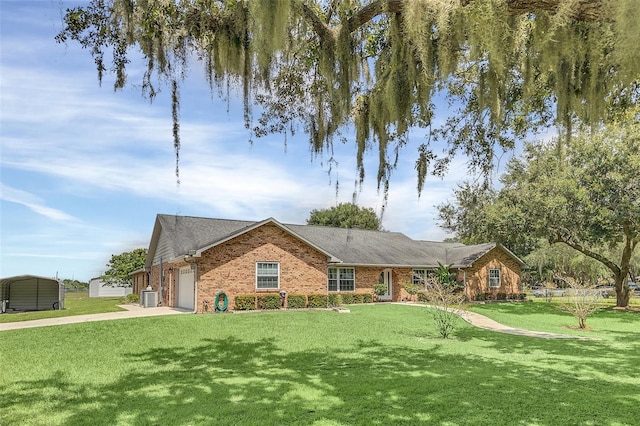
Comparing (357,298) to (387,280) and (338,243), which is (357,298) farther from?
(338,243)

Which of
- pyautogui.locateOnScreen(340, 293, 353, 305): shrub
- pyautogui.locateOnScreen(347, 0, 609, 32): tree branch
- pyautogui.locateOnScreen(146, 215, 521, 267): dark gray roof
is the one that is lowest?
pyautogui.locateOnScreen(340, 293, 353, 305): shrub

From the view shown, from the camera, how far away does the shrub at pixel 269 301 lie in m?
20.0

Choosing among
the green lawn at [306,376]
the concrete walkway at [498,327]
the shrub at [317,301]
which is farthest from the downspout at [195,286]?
the concrete walkway at [498,327]

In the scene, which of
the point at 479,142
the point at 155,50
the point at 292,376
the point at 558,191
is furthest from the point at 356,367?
the point at 558,191

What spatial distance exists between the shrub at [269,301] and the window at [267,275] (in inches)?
22.7

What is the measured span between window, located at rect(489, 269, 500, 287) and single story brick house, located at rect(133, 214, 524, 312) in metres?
0.07

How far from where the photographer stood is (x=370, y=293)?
83.7 ft

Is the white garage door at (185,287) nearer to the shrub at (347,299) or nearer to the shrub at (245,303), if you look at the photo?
the shrub at (245,303)

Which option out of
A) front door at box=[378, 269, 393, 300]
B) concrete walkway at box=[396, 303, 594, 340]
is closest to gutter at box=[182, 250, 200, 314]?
concrete walkway at box=[396, 303, 594, 340]

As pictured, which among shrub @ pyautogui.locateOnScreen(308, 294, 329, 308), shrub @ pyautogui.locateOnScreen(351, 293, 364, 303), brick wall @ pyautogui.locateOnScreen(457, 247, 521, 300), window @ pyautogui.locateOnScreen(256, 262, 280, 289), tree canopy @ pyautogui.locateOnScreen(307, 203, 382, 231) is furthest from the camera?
tree canopy @ pyautogui.locateOnScreen(307, 203, 382, 231)

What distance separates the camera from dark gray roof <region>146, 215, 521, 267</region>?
2191cm

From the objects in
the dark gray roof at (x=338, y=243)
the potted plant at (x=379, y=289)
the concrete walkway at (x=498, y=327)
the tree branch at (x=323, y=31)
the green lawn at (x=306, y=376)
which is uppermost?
the tree branch at (x=323, y=31)

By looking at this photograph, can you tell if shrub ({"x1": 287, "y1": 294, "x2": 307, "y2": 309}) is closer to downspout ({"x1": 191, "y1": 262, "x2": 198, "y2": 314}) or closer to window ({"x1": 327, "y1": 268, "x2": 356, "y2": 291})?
window ({"x1": 327, "y1": 268, "x2": 356, "y2": 291})

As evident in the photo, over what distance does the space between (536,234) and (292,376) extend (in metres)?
19.7
